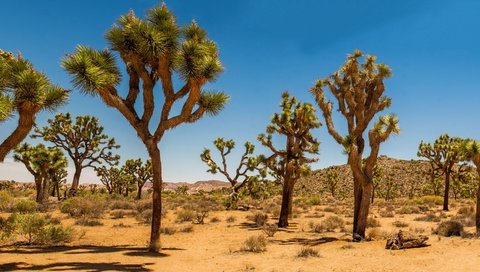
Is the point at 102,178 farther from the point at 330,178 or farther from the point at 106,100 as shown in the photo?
the point at 106,100

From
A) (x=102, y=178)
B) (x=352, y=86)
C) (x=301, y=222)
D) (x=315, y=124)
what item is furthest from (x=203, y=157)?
(x=102, y=178)

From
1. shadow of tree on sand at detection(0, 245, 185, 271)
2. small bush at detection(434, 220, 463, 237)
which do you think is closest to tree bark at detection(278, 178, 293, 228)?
small bush at detection(434, 220, 463, 237)

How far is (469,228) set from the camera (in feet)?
59.7

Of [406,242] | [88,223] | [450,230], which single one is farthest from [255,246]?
[88,223]

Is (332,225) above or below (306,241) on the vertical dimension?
above

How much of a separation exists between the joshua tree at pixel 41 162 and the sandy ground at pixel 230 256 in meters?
16.7

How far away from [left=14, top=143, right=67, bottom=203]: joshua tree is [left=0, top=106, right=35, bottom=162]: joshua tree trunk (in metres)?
20.9

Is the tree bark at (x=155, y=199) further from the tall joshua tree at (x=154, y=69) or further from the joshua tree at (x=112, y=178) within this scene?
the joshua tree at (x=112, y=178)

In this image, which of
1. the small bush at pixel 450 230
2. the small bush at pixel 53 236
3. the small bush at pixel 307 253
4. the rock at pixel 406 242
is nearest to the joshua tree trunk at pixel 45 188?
the small bush at pixel 53 236

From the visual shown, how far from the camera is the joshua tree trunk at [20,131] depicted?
1070cm

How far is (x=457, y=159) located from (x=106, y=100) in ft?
92.1

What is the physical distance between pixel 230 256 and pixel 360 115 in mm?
7488

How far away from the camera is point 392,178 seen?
2537 inches

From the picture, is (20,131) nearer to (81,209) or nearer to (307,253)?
(307,253)
